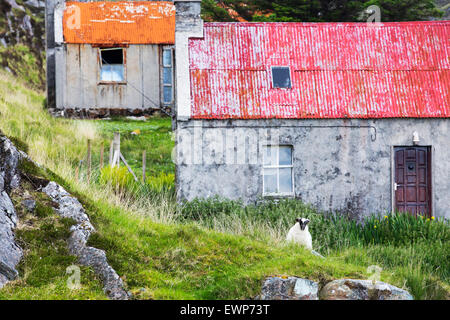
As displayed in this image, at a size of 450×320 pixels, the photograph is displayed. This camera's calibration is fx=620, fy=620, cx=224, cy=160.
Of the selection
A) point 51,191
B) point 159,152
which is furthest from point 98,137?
point 51,191

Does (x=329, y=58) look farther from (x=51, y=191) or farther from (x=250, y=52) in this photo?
(x=51, y=191)

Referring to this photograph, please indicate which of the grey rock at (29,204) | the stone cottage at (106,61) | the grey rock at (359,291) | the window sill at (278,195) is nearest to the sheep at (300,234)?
the grey rock at (359,291)

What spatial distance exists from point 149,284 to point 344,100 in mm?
9155

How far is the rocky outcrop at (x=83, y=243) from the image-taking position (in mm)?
8953

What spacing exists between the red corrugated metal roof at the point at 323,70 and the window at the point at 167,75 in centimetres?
1001

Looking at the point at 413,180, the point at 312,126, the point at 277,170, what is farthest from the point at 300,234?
the point at 413,180

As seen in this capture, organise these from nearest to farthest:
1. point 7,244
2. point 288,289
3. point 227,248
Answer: point 7,244
point 288,289
point 227,248

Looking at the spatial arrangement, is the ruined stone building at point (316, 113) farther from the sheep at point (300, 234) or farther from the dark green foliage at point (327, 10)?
the dark green foliage at point (327, 10)

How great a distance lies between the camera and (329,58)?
17250 millimetres

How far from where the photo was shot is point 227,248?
432 inches

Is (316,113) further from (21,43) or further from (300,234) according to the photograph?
(21,43)

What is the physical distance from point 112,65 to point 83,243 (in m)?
18.4

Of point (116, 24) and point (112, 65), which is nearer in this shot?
point (112, 65)

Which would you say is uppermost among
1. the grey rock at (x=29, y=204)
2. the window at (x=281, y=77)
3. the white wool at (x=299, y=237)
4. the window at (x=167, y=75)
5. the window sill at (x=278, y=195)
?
the window at (x=167, y=75)
